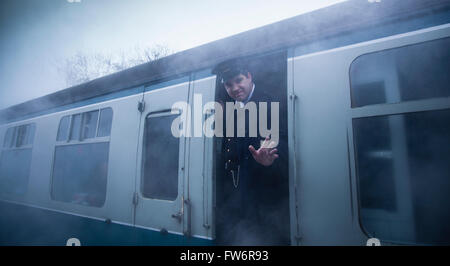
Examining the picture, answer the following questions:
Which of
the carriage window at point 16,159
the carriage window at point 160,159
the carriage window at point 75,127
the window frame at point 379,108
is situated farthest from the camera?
the carriage window at point 16,159

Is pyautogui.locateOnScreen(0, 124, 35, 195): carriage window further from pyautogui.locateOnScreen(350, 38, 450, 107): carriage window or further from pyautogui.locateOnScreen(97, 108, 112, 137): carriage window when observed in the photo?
pyautogui.locateOnScreen(350, 38, 450, 107): carriage window

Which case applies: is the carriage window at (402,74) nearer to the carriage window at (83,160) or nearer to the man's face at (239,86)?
the man's face at (239,86)

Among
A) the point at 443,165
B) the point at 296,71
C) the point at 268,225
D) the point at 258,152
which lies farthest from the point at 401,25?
the point at 268,225

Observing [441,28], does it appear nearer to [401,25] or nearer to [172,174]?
[401,25]

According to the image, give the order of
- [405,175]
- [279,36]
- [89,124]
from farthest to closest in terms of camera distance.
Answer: [89,124] < [279,36] < [405,175]

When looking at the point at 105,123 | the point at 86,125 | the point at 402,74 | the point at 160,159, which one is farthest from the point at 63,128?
the point at 402,74

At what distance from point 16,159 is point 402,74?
6203 millimetres

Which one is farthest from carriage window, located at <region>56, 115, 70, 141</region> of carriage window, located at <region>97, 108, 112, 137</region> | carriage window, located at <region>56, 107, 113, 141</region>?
carriage window, located at <region>97, 108, 112, 137</region>

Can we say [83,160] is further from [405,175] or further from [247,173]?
[405,175]

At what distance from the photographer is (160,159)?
2475mm

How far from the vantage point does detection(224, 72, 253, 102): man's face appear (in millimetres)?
2227

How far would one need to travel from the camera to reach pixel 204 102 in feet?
7.21

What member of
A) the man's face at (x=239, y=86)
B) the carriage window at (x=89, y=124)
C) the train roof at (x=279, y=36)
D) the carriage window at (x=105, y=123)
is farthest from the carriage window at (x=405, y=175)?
the carriage window at (x=89, y=124)

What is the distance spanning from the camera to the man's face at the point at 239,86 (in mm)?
2227
